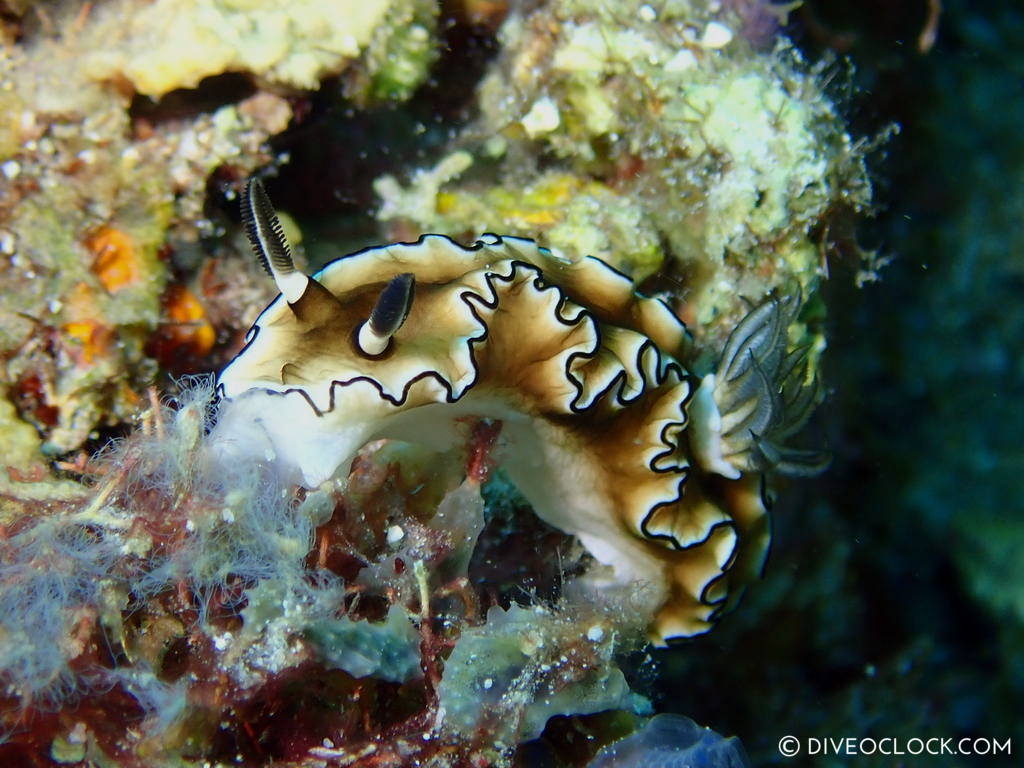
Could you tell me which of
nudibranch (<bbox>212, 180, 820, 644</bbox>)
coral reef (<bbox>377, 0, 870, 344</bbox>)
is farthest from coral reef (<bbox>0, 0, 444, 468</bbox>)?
nudibranch (<bbox>212, 180, 820, 644</bbox>)

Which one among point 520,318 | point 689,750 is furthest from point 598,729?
point 520,318

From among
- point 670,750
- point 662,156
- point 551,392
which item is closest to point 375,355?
point 551,392

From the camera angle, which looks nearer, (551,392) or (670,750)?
(670,750)

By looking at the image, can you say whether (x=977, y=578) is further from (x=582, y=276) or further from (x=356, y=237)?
(x=356, y=237)

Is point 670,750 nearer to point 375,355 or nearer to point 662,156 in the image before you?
point 375,355

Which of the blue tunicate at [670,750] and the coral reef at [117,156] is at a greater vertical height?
the coral reef at [117,156]

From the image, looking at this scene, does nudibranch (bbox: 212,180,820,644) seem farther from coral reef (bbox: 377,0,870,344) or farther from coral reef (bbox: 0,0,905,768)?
coral reef (bbox: 377,0,870,344)

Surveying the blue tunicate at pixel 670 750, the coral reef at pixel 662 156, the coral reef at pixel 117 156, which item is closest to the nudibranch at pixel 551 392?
the coral reef at pixel 662 156

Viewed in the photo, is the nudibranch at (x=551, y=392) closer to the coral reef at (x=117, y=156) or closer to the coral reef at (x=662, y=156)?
the coral reef at (x=662, y=156)
